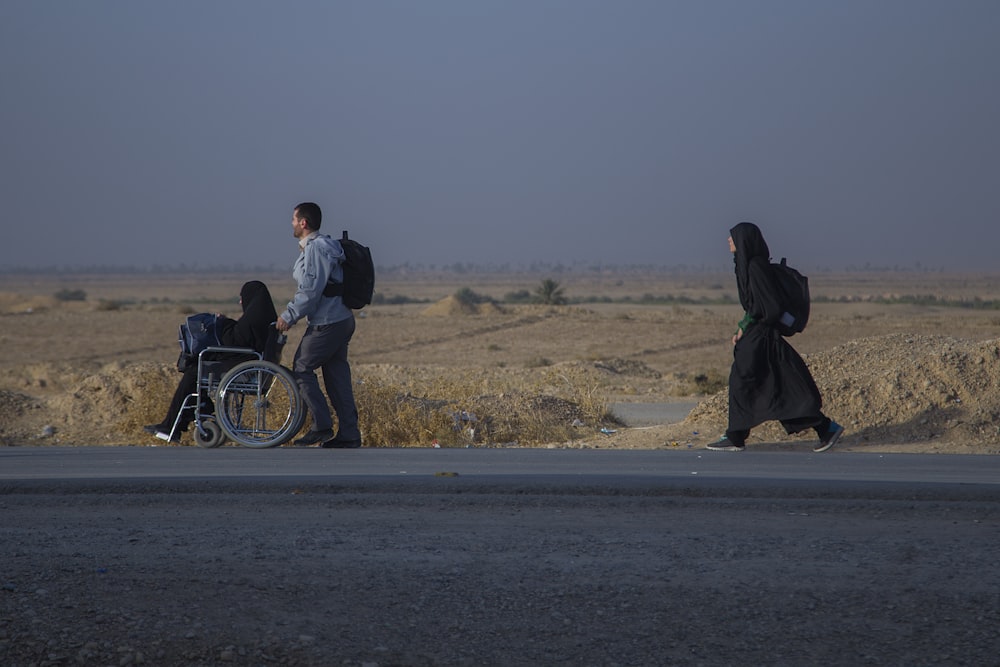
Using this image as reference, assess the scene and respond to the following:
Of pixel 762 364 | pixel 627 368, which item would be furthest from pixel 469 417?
pixel 627 368

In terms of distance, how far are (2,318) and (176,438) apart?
1723 inches

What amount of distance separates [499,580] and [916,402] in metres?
7.60

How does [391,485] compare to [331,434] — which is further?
[331,434]

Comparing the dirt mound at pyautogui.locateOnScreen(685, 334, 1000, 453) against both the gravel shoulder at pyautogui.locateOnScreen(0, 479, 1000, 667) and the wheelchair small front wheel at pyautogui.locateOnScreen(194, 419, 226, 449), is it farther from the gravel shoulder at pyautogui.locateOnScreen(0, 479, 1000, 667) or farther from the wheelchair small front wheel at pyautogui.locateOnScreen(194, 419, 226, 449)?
the wheelchair small front wheel at pyautogui.locateOnScreen(194, 419, 226, 449)

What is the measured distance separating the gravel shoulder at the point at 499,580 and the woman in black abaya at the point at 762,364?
1960 mm

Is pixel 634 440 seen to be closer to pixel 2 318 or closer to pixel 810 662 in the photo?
pixel 810 662

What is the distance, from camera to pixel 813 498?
7887 mm

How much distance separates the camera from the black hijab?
10375 millimetres

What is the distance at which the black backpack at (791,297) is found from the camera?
9906mm

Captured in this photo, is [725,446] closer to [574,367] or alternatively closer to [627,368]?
[574,367]

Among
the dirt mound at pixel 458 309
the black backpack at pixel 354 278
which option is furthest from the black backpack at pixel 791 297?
the dirt mound at pixel 458 309

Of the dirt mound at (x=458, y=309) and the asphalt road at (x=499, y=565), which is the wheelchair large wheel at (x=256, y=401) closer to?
the asphalt road at (x=499, y=565)

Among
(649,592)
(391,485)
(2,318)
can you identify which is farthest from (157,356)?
(649,592)

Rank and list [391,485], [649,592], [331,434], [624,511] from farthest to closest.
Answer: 1. [331,434]
2. [391,485]
3. [624,511]
4. [649,592]
